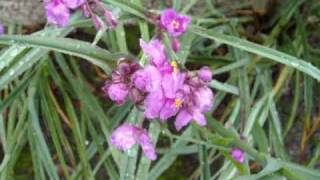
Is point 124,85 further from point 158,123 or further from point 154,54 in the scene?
point 158,123

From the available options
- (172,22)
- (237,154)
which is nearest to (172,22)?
(172,22)

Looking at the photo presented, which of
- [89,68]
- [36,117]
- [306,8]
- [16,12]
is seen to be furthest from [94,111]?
[306,8]

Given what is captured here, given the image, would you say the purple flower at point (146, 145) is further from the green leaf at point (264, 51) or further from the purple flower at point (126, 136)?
the green leaf at point (264, 51)

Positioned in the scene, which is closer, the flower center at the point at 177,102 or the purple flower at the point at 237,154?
the flower center at the point at 177,102

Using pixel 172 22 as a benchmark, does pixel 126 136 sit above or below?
below

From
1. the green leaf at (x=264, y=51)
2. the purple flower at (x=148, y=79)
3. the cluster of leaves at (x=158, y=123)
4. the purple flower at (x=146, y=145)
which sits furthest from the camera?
the cluster of leaves at (x=158, y=123)

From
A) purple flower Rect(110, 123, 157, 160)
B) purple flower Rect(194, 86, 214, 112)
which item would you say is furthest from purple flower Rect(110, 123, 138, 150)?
purple flower Rect(194, 86, 214, 112)

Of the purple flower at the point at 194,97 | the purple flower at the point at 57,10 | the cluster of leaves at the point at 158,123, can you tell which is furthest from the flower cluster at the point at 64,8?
the cluster of leaves at the point at 158,123

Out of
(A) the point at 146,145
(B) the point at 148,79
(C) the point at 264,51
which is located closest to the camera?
(B) the point at 148,79
